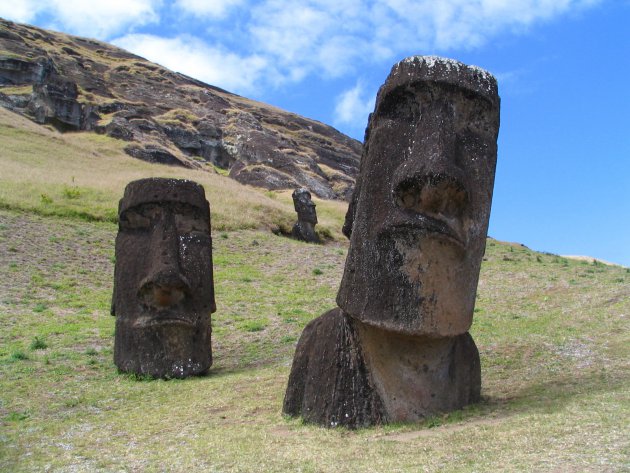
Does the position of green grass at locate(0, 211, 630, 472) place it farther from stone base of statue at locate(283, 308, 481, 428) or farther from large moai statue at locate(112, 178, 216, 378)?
large moai statue at locate(112, 178, 216, 378)

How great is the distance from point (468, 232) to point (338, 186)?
65859 mm

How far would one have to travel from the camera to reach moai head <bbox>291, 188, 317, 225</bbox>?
32312 millimetres

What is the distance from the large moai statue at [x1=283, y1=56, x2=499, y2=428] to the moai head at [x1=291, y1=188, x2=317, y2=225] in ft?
82.6

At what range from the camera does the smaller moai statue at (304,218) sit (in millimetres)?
32344

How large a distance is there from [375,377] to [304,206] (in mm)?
25927

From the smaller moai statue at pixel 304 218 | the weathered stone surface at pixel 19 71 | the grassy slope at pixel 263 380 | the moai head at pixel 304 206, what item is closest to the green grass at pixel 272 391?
the grassy slope at pixel 263 380

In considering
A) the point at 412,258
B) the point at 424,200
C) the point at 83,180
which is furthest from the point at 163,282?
the point at 83,180

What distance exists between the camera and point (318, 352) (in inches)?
275

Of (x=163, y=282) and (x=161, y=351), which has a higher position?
(x=163, y=282)

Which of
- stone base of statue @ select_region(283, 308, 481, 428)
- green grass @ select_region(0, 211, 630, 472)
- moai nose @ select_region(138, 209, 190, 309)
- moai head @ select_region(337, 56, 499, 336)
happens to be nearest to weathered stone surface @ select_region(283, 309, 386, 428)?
stone base of statue @ select_region(283, 308, 481, 428)

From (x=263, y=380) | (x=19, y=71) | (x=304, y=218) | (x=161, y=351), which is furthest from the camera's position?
(x=19, y=71)

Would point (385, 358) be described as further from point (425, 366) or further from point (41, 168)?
point (41, 168)

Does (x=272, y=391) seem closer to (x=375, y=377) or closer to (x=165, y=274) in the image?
(x=165, y=274)

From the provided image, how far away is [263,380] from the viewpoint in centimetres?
988
